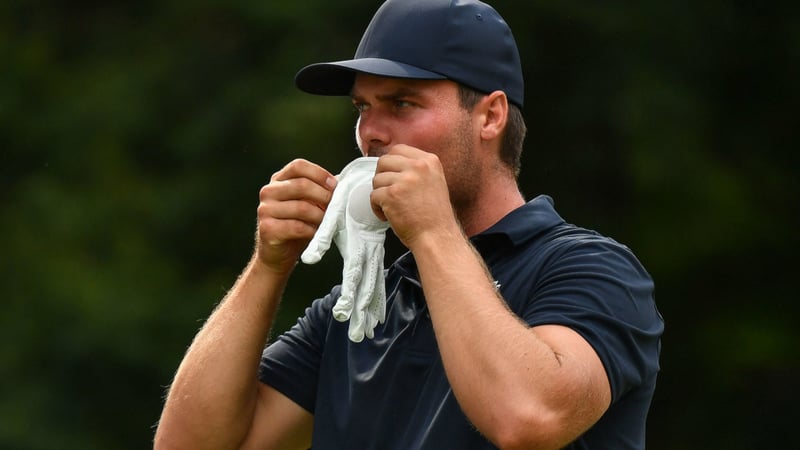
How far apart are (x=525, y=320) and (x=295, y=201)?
1.85ft

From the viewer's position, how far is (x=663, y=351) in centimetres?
962

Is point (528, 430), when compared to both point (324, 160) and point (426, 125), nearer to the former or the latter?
point (426, 125)

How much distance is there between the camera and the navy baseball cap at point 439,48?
3.29 meters

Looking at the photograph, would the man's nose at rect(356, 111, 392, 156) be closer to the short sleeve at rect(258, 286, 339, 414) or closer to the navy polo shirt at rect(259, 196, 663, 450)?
the navy polo shirt at rect(259, 196, 663, 450)

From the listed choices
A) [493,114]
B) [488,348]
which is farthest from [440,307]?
[493,114]

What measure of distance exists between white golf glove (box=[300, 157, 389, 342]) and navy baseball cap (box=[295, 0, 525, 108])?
9.2 inches

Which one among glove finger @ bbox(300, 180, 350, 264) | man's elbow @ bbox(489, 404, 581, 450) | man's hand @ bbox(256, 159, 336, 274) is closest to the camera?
man's elbow @ bbox(489, 404, 581, 450)

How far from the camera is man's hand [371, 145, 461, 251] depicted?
2990 mm

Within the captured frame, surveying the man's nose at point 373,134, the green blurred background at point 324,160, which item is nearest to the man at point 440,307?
the man's nose at point 373,134

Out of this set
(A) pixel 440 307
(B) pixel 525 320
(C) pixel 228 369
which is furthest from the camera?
(C) pixel 228 369

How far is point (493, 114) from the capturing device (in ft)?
11.1

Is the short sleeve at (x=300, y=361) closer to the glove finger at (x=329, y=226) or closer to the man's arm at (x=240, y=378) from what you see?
the man's arm at (x=240, y=378)

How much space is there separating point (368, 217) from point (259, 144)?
239 inches

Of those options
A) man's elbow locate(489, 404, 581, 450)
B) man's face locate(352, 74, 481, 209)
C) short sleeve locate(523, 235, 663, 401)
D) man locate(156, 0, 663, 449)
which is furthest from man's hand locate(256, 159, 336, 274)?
man's elbow locate(489, 404, 581, 450)
